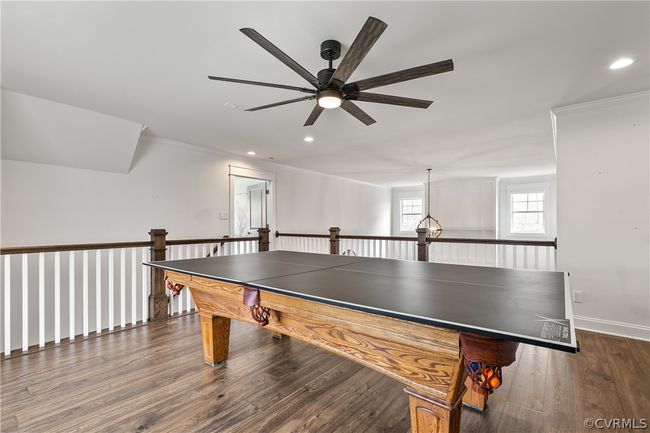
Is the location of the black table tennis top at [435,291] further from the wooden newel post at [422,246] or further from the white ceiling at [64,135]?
the white ceiling at [64,135]

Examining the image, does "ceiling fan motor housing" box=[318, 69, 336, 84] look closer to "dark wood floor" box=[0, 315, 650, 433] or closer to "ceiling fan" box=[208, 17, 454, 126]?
"ceiling fan" box=[208, 17, 454, 126]

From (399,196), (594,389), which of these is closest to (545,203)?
(399,196)

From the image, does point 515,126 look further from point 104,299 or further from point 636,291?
point 104,299

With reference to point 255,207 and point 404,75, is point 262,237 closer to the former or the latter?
point 255,207

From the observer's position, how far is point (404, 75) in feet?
5.73

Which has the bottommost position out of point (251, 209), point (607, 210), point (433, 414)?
point (433, 414)

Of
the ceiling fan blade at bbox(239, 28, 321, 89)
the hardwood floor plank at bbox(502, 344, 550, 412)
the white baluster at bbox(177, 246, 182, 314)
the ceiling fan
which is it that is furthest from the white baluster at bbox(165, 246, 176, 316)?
the hardwood floor plank at bbox(502, 344, 550, 412)

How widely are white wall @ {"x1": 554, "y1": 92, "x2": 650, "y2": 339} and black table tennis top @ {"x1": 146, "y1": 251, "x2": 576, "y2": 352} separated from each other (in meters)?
1.77

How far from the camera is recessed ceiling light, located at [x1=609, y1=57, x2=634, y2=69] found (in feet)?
7.67

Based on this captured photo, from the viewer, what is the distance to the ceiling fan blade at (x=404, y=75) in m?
1.63

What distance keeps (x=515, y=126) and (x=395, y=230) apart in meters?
6.62

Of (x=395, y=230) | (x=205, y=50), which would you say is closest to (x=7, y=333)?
(x=205, y=50)

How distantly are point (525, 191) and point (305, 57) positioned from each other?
7799mm

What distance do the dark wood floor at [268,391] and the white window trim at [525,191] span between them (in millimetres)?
5392
